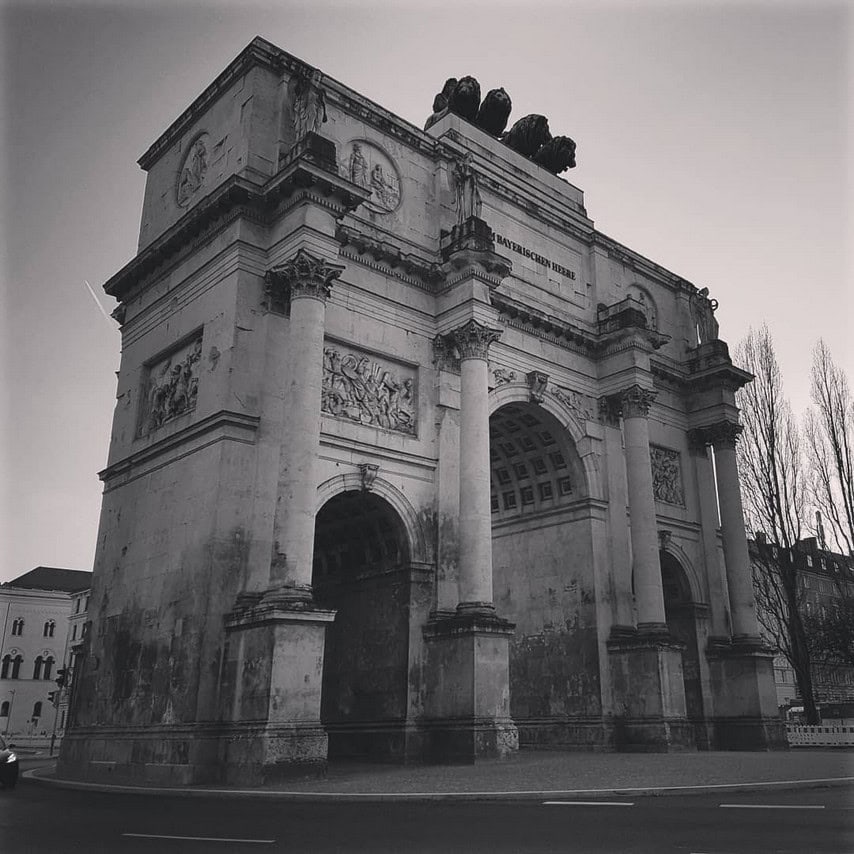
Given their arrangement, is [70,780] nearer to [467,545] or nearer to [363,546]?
[363,546]

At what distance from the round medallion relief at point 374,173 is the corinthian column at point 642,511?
994 cm

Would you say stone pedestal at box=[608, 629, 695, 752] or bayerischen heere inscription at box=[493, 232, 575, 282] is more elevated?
bayerischen heere inscription at box=[493, 232, 575, 282]

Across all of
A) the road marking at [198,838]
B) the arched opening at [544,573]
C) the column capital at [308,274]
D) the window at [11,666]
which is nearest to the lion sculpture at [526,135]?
the arched opening at [544,573]

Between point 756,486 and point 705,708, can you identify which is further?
point 756,486

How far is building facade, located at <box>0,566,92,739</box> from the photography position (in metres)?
81.2

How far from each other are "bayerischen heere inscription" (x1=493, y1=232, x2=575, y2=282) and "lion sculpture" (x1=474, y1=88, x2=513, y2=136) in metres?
5.87

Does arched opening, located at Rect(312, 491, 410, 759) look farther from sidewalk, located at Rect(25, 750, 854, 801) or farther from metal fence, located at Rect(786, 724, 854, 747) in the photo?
metal fence, located at Rect(786, 724, 854, 747)

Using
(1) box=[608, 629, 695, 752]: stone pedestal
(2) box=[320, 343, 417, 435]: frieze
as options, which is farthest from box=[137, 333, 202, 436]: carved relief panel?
(1) box=[608, 629, 695, 752]: stone pedestal

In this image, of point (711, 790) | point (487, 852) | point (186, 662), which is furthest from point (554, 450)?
point (487, 852)

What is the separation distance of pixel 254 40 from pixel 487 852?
21.8 metres

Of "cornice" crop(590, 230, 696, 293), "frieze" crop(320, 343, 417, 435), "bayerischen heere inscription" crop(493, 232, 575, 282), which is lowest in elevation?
"frieze" crop(320, 343, 417, 435)

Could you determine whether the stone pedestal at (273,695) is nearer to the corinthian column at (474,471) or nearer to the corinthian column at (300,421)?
the corinthian column at (300,421)

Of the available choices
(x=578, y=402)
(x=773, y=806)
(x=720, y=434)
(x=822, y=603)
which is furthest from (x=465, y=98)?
(x=822, y=603)

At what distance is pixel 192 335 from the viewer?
21.9 meters
